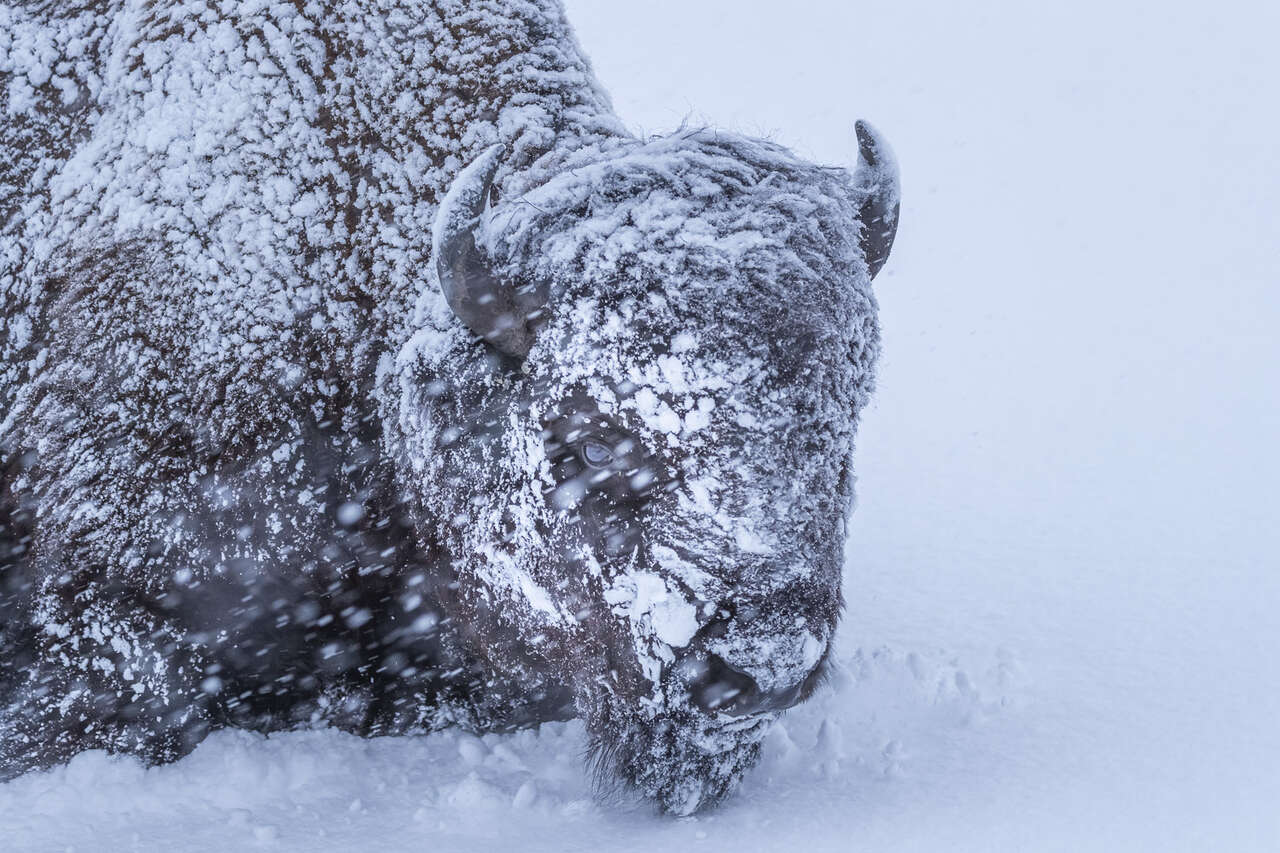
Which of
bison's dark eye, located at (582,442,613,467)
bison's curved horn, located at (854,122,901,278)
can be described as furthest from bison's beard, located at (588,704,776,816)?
bison's curved horn, located at (854,122,901,278)

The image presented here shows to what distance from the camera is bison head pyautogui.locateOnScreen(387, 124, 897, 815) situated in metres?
2.24

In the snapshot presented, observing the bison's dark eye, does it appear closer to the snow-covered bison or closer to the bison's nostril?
the snow-covered bison

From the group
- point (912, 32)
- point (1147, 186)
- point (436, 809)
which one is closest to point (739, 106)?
point (912, 32)

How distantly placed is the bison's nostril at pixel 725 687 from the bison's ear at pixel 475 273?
0.91 meters

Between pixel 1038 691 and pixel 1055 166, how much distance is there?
752 centimetres

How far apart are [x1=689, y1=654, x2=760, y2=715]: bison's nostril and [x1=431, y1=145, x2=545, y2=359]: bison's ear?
0.91m

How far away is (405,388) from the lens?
2.78 m

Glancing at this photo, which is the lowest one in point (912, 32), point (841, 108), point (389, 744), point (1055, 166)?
point (389, 744)

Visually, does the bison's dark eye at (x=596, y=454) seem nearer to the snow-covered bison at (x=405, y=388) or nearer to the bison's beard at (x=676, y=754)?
the snow-covered bison at (x=405, y=388)

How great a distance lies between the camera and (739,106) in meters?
10.7

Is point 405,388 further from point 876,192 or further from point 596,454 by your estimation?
point 876,192

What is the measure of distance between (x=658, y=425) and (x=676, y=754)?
0.80 metres

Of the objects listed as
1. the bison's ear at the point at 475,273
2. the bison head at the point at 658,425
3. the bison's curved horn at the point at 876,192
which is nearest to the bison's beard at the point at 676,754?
the bison head at the point at 658,425

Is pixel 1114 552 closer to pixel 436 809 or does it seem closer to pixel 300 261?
pixel 436 809
